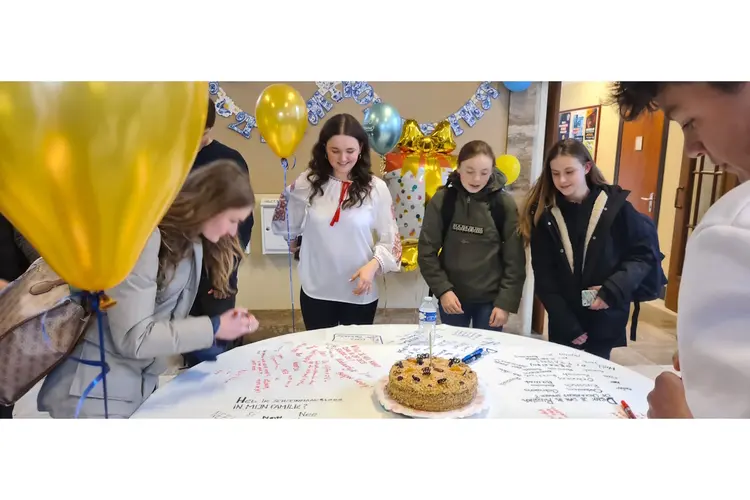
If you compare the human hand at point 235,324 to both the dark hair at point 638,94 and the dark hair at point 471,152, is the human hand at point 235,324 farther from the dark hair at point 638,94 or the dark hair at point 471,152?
the dark hair at point 638,94

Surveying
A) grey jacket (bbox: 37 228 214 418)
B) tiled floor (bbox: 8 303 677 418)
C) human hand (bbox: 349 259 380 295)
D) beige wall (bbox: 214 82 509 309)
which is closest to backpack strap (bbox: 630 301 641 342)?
tiled floor (bbox: 8 303 677 418)

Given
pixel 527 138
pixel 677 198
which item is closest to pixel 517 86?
pixel 527 138

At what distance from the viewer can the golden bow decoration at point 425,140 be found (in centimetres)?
113

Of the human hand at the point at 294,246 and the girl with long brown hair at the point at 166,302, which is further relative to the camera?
the human hand at the point at 294,246

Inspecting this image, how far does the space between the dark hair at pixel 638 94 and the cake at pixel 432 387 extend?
0.58m

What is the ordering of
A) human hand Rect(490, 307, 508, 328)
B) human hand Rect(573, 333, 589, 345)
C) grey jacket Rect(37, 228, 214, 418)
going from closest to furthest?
1. grey jacket Rect(37, 228, 214, 418)
2. human hand Rect(573, 333, 589, 345)
3. human hand Rect(490, 307, 508, 328)

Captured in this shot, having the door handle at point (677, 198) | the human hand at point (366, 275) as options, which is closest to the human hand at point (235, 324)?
the human hand at point (366, 275)

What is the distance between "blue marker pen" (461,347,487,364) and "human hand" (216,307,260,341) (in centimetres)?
50

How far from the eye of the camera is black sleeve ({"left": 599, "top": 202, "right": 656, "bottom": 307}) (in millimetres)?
946

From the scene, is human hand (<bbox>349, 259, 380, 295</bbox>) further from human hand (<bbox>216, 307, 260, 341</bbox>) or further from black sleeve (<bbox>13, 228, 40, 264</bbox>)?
black sleeve (<bbox>13, 228, 40, 264</bbox>)

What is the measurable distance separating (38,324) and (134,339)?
0.16m

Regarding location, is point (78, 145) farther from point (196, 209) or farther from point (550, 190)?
point (550, 190)
